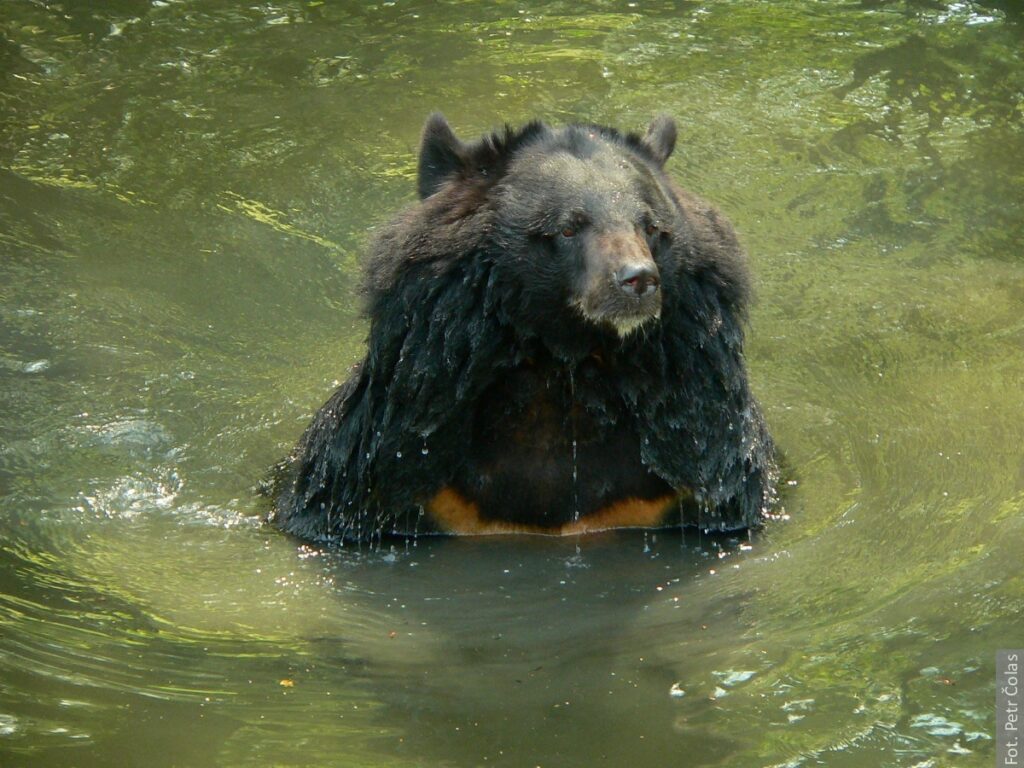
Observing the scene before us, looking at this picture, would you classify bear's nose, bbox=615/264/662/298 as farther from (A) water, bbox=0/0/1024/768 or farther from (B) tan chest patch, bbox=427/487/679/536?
(B) tan chest patch, bbox=427/487/679/536

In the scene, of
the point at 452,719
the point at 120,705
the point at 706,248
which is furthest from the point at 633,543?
the point at 120,705

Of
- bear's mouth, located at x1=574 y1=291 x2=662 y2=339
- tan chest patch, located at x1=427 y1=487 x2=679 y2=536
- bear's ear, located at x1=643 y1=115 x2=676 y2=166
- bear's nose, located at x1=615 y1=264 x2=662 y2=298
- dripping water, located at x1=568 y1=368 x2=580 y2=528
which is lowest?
tan chest patch, located at x1=427 y1=487 x2=679 y2=536

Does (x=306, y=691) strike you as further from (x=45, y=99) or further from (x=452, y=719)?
(x=45, y=99)

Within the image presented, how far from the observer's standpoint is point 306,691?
638cm

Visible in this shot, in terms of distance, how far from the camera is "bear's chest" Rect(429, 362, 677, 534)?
8336 mm

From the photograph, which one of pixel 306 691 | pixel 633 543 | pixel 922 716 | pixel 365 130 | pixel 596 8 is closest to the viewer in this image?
pixel 922 716

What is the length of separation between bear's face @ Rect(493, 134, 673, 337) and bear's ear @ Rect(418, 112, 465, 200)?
1.18ft

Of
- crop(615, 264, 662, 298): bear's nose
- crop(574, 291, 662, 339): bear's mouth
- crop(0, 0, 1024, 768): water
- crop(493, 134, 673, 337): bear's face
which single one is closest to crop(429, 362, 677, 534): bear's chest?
crop(0, 0, 1024, 768): water

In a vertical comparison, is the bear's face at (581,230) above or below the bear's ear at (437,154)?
below

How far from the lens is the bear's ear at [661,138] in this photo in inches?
338

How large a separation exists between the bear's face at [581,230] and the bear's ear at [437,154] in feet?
1.18

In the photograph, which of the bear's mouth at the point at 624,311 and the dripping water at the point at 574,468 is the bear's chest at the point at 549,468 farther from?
the bear's mouth at the point at 624,311

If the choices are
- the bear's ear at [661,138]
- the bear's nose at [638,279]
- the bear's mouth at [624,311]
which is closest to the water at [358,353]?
the bear's mouth at [624,311]

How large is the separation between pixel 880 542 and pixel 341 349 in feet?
16.0
